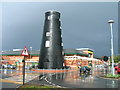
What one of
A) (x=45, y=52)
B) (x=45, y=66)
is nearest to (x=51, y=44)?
(x=45, y=52)

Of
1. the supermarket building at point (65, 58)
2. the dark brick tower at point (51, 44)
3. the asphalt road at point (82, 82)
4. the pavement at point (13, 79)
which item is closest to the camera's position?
the pavement at point (13, 79)

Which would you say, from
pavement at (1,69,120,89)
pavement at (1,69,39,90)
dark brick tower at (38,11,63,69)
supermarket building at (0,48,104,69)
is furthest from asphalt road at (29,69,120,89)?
supermarket building at (0,48,104,69)

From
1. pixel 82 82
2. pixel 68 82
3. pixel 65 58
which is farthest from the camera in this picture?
pixel 65 58

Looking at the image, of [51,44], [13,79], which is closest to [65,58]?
[51,44]

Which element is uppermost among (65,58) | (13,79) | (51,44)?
(51,44)

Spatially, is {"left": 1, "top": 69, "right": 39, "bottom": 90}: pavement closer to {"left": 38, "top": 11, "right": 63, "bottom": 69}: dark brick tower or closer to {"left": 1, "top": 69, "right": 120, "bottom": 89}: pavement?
{"left": 1, "top": 69, "right": 120, "bottom": 89}: pavement

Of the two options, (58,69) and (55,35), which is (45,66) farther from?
(55,35)

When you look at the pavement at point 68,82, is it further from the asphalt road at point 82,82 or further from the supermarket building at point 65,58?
the supermarket building at point 65,58

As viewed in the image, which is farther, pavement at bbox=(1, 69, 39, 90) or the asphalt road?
the asphalt road

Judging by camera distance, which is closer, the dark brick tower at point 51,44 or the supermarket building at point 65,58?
the dark brick tower at point 51,44

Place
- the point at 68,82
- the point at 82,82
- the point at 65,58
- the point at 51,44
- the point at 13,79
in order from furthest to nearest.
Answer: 1. the point at 65,58
2. the point at 51,44
3. the point at 13,79
4. the point at 68,82
5. the point at 82,82

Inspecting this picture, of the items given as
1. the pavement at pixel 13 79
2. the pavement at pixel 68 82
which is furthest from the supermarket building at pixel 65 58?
the pavement at pixel 68 82

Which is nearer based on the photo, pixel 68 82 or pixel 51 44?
pixel 68 82

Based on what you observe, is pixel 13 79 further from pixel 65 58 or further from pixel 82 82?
pixel 65 58
